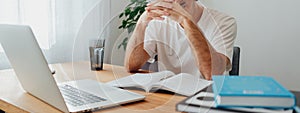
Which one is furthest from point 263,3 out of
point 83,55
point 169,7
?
point 169,7

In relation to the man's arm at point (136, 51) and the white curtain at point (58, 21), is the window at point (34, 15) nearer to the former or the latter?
the white curtain at point (58, 21)

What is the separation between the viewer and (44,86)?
78cm

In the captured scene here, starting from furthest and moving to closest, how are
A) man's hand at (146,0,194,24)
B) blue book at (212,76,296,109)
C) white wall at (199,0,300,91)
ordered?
white wall at (199,0,300,91), man's hand at (146,0,194,24), blue book at (212,76,296,109)

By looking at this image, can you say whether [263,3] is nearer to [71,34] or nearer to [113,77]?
[71,34]

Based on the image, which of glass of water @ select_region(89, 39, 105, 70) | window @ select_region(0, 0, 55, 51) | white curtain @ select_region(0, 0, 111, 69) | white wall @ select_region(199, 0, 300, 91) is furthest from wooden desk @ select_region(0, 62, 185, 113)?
white wall @ select_region(199, 0, 300, 91)

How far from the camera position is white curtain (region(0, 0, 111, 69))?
1.69m

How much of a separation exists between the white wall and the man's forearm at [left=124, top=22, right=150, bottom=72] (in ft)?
3.87

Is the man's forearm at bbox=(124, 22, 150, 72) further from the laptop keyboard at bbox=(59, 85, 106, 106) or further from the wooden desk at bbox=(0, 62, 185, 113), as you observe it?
the laptop keyboard at bbox=(59, 85, 106, 106)

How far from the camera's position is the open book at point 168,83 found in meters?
0.95

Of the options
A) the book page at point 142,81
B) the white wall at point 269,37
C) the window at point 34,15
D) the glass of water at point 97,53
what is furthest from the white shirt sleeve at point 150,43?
the white wall at point 269,37

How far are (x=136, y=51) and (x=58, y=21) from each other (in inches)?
28.8

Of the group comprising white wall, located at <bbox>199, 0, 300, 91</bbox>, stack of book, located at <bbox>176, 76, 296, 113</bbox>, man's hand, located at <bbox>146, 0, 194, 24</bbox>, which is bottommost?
white wall, located at <bbox>199, 0, 300, 91</bbox>

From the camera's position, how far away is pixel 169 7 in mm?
1058

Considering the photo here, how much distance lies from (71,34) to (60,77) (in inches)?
35.2
